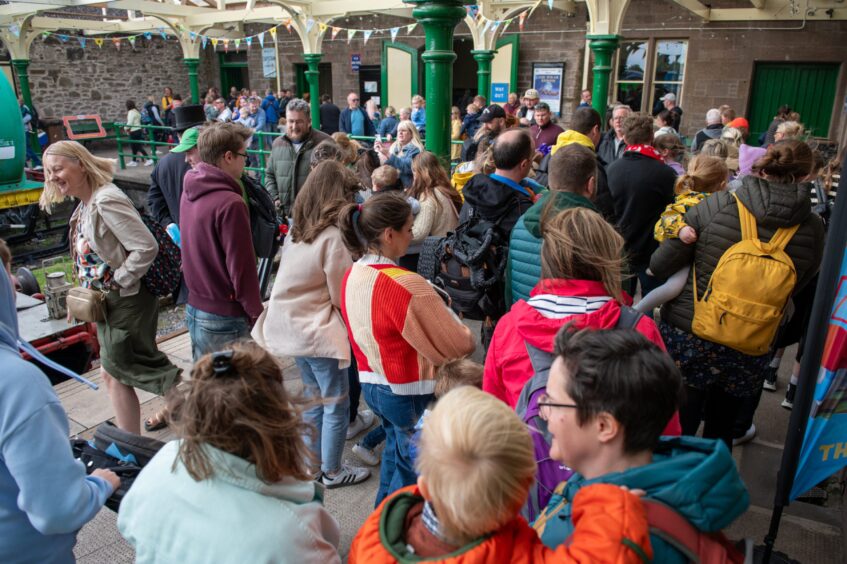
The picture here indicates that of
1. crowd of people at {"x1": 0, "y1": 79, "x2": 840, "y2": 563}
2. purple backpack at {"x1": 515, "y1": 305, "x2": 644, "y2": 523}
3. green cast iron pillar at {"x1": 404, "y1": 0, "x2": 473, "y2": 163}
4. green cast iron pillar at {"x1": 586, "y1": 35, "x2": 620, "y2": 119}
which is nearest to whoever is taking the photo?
crowd of people at {"x1": 0, "y1": 79, "x2": 840, "y2": 563}

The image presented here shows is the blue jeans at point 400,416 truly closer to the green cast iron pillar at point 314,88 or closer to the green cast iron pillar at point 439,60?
the green cast iron pillar at point 439,60

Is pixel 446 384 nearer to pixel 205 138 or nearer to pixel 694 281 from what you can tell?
pixel 694 281

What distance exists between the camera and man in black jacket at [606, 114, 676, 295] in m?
3.68

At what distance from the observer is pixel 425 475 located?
1.09 metres

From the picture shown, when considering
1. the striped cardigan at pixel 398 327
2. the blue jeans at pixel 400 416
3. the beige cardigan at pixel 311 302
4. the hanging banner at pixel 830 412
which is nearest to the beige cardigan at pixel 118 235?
the beige cardigan at pixel 311 302

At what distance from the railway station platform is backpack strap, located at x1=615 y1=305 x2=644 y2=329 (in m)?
1.11

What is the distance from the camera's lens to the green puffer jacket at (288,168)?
4648 mm

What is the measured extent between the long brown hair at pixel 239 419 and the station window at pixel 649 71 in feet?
40.6

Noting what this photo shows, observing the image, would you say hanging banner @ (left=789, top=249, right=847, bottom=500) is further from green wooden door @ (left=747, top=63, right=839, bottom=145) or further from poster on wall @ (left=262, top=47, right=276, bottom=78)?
poster on wall @ (left=262, top=47, right=276, bottom=78)

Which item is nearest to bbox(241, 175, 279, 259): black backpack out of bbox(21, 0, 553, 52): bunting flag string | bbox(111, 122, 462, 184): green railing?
bbox(111, 122, 462, 184): green railing

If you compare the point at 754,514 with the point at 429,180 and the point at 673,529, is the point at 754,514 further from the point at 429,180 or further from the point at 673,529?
the point at 429,180

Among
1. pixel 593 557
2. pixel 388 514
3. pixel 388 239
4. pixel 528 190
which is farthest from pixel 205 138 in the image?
pixel 593 557

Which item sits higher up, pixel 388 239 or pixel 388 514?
pixel 388 239

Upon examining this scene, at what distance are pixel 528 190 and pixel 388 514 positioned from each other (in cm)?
220
